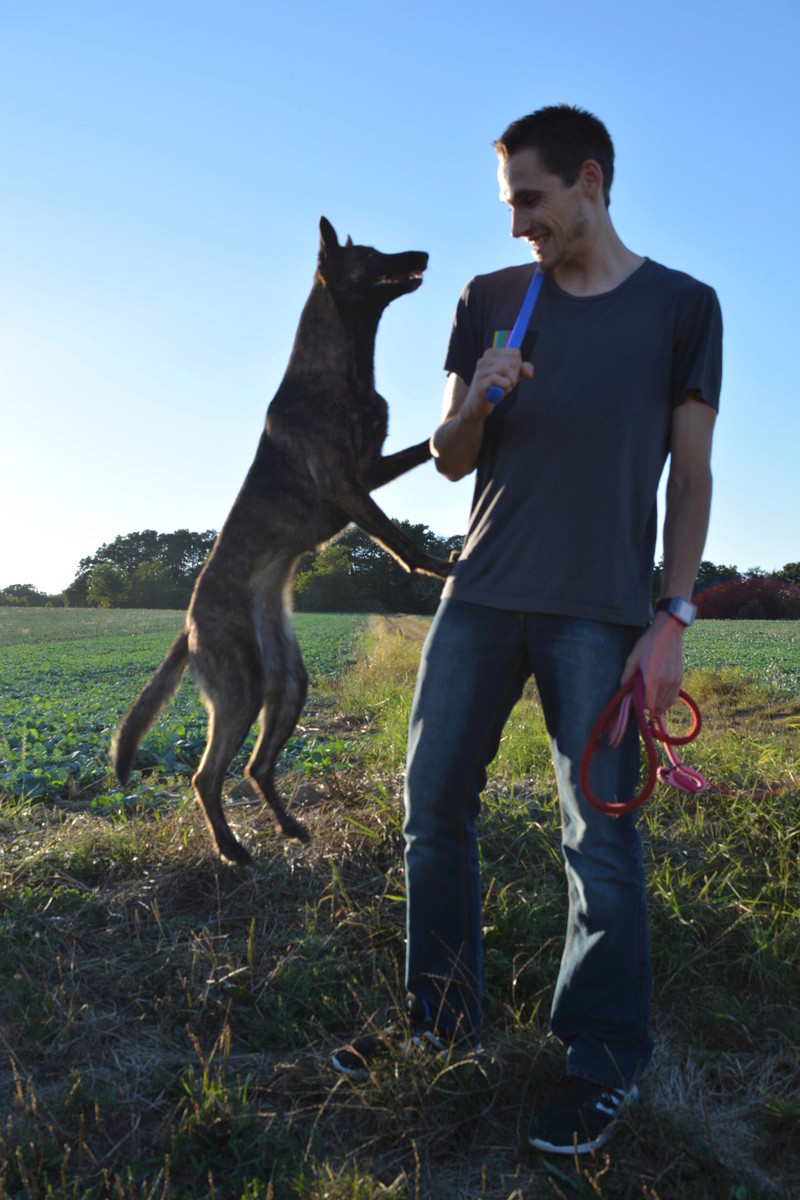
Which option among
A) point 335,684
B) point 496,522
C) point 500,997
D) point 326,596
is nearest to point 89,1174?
point 500,997

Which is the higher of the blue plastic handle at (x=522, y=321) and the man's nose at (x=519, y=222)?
A: the man's nose at (x=519, y=222)

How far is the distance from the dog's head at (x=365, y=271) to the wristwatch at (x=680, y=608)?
160 cm

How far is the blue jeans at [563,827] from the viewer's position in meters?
2.16

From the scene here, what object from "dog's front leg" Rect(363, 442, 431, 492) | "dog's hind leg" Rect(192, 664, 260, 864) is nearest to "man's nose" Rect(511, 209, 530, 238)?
"dog's front leg" Rect(363, 442, 431, 492)

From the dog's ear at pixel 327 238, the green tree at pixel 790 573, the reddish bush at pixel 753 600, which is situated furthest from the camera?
the green tree at pixel 790 573

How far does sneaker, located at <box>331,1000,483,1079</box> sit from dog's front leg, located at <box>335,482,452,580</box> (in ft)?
4.49

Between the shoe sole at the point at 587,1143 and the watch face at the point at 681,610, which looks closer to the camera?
the shoe sole at the point at 587,1143

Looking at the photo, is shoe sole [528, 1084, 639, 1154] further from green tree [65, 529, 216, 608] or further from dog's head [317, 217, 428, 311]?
green tree [65, 529, 216, 608]

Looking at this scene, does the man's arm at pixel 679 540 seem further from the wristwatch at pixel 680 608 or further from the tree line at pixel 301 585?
the tree line at pixel 301 585

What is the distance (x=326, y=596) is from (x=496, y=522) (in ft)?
111

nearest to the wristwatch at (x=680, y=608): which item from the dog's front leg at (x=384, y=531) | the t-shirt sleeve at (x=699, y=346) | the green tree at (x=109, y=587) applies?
the t-shirt sleeve at (x=699, y=346)

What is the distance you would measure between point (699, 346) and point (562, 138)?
67cm

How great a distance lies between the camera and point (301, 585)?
30453 millimetres

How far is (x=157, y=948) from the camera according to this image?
3.23m
